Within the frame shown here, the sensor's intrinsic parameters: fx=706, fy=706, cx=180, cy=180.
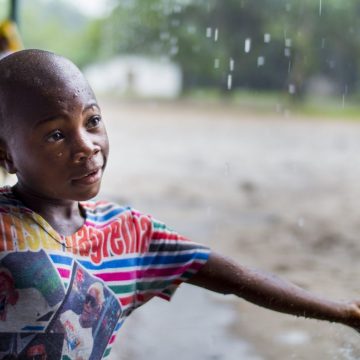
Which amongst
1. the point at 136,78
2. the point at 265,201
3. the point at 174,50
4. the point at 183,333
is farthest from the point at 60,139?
the point at 136,78

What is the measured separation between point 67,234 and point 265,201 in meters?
5.00

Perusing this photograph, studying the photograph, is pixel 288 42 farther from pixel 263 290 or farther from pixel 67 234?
pixel 67 234

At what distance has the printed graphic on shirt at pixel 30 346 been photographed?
1.33 meters

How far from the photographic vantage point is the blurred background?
2957mm

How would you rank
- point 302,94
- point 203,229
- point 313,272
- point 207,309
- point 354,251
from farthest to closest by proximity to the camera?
point 302,94 < point 203,229 < point 354,251 < point 313,272 < point 207,309

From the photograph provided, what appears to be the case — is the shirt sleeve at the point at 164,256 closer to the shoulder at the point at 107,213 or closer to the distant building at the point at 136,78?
the shoulder at the point at 107,213

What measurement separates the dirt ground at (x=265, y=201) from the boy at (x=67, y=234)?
95cm

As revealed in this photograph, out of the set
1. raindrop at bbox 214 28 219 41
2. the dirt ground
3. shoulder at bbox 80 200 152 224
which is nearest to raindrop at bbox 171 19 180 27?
raindrop at bbox 214 28 219 41

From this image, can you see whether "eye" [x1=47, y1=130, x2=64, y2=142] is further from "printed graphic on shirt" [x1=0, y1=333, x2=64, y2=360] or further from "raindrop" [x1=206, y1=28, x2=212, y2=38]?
"raindrop" [x1=206, y1=28, x2=212, y2=38]

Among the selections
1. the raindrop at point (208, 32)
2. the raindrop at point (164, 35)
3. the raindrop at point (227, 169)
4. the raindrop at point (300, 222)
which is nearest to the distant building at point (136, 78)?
the raindrop at point (208, 32)

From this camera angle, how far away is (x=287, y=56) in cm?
2292

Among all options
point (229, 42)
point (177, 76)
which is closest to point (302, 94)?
point (229, 42)

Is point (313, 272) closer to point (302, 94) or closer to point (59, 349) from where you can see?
point (59, 349)

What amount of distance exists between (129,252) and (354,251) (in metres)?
3.07
